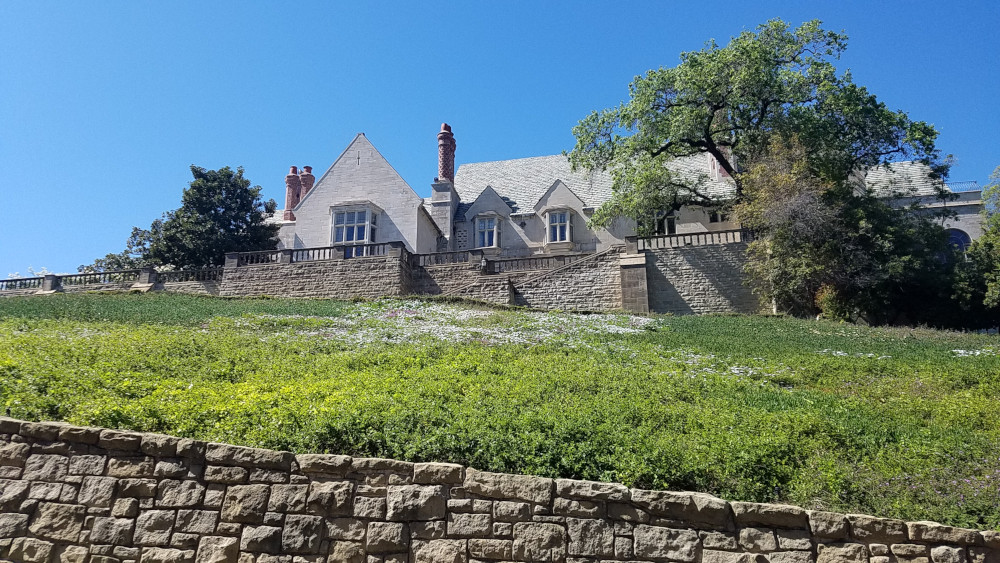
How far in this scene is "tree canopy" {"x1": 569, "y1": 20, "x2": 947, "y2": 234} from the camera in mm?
25609

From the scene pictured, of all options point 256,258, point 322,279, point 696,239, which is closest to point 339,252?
point 322,279

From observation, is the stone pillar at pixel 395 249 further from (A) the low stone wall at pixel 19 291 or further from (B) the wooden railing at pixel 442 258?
(A) the low stone wall at pixel 19 291

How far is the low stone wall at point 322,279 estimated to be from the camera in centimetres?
2748

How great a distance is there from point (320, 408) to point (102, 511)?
8.17 ft

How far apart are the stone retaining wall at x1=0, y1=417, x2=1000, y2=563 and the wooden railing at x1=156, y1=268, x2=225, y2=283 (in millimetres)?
23819

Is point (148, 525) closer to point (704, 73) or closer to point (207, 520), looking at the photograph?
point (207, 520)

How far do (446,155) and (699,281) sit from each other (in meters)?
18.2

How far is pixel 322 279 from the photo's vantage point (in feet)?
93.0

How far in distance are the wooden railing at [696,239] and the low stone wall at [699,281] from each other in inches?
12.3

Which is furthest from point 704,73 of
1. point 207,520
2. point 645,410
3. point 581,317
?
point 207,520

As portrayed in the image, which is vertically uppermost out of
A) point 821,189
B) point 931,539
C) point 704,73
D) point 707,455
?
point 704,73

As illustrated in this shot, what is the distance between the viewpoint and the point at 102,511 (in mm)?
6855

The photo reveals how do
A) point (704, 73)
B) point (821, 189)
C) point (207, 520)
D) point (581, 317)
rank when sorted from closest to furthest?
1. point (207, 520)
2. point (581, 317)
3. point (821, 189)
4. point (704, 73)

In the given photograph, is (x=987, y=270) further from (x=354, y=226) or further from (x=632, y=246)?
(x=354, y=226)
